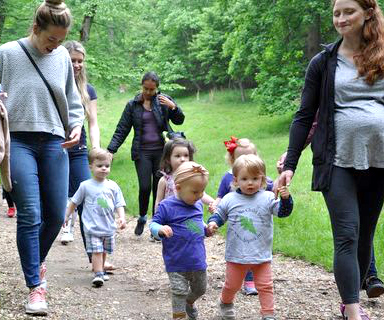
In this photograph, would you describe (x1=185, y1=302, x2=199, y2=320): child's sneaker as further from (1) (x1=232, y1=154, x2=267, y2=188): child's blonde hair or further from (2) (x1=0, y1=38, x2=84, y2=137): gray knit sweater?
(2) (x1=0, y1=38, x2=84, y2=137): gray knit sweater

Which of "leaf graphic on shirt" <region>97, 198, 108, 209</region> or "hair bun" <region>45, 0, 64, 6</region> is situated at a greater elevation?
"hair bun" <region>45, 0, 64, 6</region>

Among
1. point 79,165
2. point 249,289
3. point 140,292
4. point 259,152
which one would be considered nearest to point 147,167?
point 79,165

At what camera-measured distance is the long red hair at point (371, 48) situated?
409 cm

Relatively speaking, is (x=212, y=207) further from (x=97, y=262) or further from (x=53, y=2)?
(x=53, y=2)

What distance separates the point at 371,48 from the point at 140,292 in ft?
9.80

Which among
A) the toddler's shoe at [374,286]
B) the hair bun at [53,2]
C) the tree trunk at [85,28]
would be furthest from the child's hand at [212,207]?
the tree trunk at [85,28]

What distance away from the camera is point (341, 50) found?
4.31m

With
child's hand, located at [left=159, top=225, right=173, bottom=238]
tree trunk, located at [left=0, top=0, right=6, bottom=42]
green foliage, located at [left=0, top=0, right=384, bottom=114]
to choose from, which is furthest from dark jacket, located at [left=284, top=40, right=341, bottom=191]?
tree trunk, located at [left=0, top=0, right=6, bottom=42]

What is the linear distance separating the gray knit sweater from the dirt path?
1.42 m

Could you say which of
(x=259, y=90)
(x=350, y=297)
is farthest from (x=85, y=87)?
(x=259, y=90)

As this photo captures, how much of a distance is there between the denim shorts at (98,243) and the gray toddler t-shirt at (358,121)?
2.78 m

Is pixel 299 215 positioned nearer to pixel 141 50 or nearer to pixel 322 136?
pixel 322 136

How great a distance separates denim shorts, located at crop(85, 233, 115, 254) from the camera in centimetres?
605

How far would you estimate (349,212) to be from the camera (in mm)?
4102
